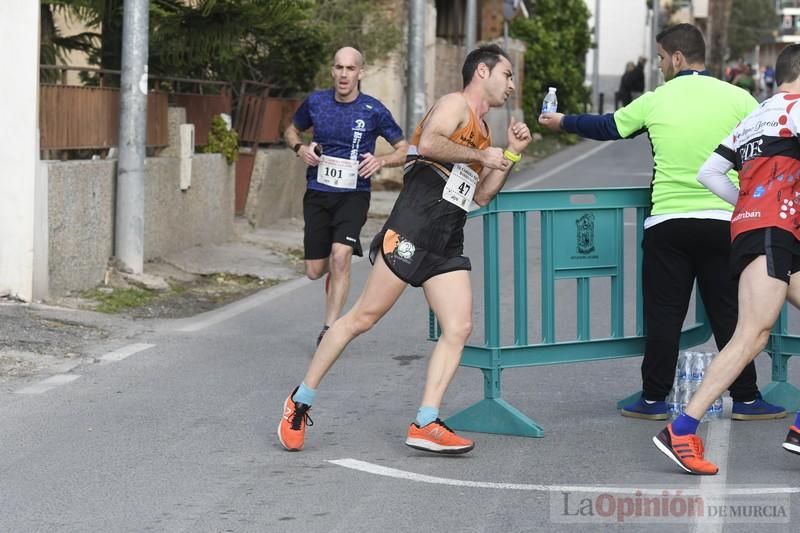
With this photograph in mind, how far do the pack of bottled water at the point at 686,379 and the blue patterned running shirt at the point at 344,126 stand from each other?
2.80m

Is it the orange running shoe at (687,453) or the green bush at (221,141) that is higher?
the green bush at (221,141)

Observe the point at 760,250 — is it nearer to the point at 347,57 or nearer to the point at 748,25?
the point at 347,57

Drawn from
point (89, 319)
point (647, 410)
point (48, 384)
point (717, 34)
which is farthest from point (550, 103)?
point (717, 34)

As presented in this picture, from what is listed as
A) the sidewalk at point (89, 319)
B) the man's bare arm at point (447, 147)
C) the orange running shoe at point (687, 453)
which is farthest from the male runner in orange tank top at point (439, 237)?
the sidewalk at point (89, 319)

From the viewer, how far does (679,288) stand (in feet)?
24.3

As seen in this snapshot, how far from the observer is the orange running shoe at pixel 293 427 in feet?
22.4

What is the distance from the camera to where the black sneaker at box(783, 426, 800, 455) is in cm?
648

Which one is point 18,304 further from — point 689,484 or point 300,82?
point 300,82

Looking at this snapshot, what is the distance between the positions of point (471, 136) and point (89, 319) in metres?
4.62

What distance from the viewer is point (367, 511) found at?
5.83m

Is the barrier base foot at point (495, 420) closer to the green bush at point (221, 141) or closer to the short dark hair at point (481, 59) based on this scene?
the short dark hair at point (481, 59)

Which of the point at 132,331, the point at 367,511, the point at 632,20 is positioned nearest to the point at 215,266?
the point at 132,331

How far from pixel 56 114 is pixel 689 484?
685cm

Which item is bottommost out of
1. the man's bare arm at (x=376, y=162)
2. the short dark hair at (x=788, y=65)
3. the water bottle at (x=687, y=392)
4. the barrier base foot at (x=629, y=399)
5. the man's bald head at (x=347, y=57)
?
the barrier base foot at (x=629, y=399)
